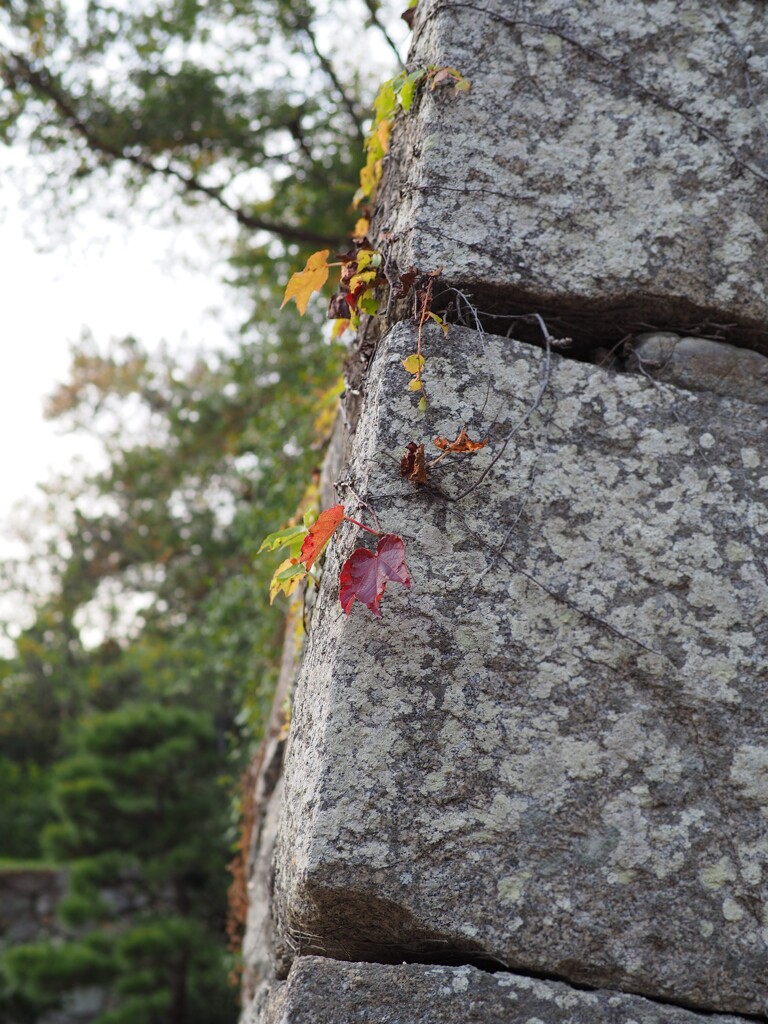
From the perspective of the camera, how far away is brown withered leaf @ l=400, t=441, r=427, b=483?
108 centimetres

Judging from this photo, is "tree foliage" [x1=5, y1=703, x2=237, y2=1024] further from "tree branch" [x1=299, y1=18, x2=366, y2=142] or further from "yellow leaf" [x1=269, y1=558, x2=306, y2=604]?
"yellow leaf" [x1=269, y1=558, x2=306, y2=604]

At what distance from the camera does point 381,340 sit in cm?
124

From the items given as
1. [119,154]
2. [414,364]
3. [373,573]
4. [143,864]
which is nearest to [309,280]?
[414,364]

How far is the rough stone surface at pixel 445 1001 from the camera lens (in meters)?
0.93

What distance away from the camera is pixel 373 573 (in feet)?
3.39

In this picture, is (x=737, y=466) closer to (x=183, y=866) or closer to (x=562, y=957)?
(x=562, y=957)

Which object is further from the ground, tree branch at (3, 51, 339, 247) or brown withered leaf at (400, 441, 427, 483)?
tree branch at (3, 51, 339, 247)

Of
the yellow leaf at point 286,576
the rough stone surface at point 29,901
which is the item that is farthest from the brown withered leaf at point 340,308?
the rough stone surface at point 29,901

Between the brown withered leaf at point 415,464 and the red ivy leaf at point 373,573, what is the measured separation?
0.26 ft

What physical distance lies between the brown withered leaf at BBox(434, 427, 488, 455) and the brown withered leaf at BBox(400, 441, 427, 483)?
0.09 feet

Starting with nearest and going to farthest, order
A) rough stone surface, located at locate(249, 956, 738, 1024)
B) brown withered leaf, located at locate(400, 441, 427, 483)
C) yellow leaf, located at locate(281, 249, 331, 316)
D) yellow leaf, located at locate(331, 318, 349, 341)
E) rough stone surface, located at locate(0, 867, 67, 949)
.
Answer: rough stone surface, located at locate(249, 956, 738, 1024) < brown withered leaf, located at locate(400, 441, 427, 483) < yellow leaf, located at locate(281, 249, 331, 316) < yellow leaf, located at locate(331, 318, 349, 341) < rough stone surface, located at locate(0, 867, 67, 949)

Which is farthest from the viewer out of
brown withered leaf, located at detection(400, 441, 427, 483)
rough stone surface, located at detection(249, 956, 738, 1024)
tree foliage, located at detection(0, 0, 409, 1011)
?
tree foliage, located at detection(0, 0, 409, 1011)

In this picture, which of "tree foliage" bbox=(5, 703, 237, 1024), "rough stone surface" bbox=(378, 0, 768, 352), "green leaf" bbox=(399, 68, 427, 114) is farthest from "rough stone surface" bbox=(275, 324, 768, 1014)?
"tree foliage" bbox=(5, 703, 237, 1024)

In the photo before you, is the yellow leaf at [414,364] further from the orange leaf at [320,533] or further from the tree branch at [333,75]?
the tree branch at [333,75]
